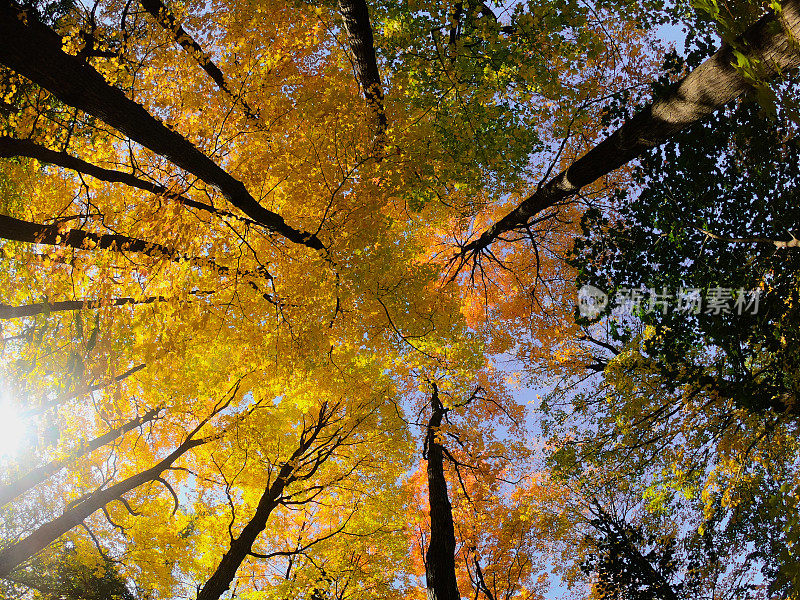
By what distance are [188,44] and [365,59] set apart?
2.64 meters

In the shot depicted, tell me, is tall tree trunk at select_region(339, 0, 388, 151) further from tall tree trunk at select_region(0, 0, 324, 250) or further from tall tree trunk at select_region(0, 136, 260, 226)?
tall tree trunk at select_region(0, 136, 260, 226)

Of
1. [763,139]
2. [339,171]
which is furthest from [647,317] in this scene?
[339,171]

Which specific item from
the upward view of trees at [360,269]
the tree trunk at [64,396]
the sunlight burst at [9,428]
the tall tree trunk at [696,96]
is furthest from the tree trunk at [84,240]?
the sunlight burst at [9,428]

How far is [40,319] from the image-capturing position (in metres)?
6.87

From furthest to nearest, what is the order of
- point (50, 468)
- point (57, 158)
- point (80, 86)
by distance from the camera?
point (50, 468) < point (57, 158) < point (80, 86)

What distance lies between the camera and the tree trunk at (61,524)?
767 centimetres

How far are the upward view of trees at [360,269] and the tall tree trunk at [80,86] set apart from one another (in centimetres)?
2

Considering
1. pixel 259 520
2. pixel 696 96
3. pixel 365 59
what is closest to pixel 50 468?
pixel 259 520

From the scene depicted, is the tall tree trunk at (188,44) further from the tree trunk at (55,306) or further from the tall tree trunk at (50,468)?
the tall tree trunk at (50,468)

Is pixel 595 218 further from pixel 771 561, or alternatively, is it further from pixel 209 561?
pixel 209 561

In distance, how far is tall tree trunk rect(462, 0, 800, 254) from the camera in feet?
9.66

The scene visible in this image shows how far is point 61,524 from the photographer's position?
26.4 feet

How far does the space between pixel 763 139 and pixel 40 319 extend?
Result: 10064 millimetres

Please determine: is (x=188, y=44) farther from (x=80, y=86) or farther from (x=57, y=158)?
(x=80, y=86)
